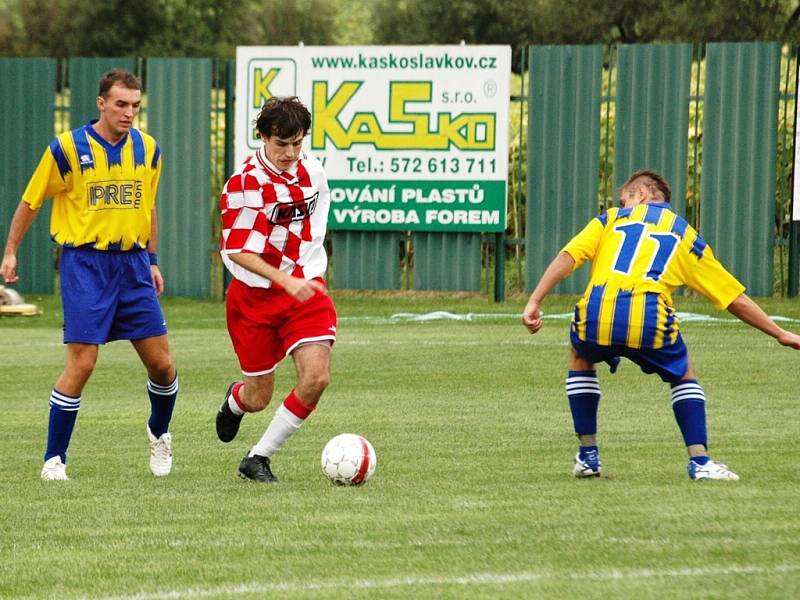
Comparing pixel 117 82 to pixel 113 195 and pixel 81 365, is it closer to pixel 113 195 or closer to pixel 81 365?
pixel 113 195

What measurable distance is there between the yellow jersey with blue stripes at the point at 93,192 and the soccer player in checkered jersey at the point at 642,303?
2.03 metres

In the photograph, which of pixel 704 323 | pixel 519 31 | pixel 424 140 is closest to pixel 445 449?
pixel 704 323

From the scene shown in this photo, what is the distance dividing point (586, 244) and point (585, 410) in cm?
81

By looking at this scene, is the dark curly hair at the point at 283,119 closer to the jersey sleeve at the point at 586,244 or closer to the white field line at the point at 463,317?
the jersey sleeve at the point at 586,244

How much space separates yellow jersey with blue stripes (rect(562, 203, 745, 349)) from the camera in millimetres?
7660

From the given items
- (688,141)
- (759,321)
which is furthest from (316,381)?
(688,141)

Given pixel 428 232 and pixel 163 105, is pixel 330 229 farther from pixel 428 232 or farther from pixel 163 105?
pixel 163 105

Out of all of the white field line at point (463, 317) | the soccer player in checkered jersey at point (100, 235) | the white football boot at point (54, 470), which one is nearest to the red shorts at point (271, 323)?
the soccer player in checkered jersey at point (100, 235)

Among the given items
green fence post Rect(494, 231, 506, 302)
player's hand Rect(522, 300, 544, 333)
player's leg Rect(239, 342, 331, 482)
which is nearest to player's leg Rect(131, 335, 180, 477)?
player's leg Rect(239, 342, 331, 482)

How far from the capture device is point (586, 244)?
307 inches

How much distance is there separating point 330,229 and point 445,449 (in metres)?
11.4

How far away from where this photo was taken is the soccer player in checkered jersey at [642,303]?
768cm

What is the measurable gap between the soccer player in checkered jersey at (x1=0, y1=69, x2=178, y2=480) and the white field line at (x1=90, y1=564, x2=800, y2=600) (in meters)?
2.97

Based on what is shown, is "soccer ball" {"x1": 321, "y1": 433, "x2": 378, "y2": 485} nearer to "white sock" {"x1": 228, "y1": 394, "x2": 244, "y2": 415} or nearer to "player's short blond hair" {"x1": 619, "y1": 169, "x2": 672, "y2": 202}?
"white sock" {"x1": 228, "y1": 394, "x2": 244, "y2": 415}
